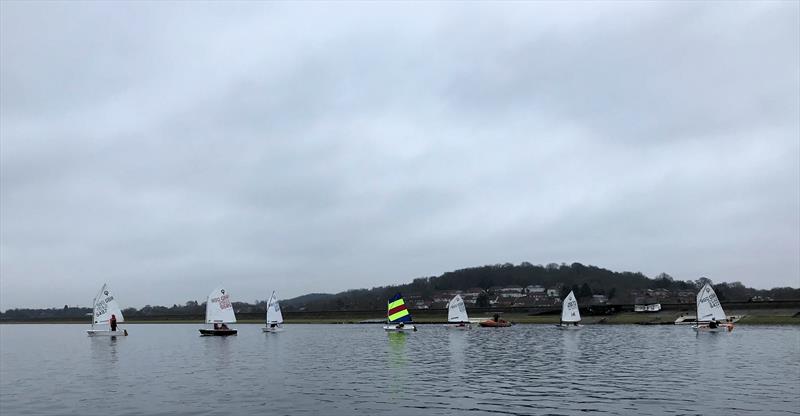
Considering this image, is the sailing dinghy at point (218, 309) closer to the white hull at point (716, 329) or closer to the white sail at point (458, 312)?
the white sail at point (458, 312)

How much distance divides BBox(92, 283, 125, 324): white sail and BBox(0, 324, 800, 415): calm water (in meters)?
31.1

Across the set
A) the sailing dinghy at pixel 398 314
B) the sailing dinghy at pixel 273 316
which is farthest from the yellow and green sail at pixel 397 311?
the sailing dinghy at pixel 273 316

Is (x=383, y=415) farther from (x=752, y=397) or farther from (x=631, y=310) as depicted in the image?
(x=631, y=310)

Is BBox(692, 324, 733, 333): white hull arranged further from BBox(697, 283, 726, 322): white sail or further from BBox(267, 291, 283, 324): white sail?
BBox(267, 291, 283, 324): white sail

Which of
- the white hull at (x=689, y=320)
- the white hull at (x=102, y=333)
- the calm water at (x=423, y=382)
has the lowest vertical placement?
the white hull at (x=689, y=320)

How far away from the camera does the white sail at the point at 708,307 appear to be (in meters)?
81.6

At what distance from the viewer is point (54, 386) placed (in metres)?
33.3

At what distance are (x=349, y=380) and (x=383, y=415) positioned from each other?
11286 mm

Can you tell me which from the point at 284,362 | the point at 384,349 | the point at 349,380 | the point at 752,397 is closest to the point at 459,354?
the point at 384,349

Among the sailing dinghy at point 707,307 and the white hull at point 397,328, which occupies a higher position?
the sailing dinghy at point 707,307

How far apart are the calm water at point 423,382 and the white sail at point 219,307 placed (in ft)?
107

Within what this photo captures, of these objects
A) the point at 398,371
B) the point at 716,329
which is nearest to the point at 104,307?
the point at 398,371

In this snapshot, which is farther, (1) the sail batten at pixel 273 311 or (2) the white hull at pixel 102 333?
(1) the sail batten at pixel 273 311

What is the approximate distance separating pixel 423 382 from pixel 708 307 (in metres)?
63.4
